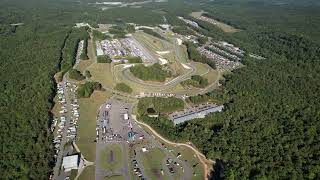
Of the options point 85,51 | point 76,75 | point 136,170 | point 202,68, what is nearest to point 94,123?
point 136,170

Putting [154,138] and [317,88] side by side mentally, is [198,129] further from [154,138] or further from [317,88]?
[317,88]

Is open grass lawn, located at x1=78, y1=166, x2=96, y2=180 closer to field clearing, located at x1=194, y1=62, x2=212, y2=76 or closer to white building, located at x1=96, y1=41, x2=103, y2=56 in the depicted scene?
field clearing, located at x1=194, y1=62, x2=212, y2=76

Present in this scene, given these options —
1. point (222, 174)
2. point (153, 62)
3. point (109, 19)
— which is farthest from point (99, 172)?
point (109, 19)

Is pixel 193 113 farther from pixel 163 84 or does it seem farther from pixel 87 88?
pixel 87 88

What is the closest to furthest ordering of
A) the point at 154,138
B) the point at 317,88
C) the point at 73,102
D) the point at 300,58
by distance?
the point at 154,138 < the point at 73,102 < the point at 317,88 < the point at 300,58

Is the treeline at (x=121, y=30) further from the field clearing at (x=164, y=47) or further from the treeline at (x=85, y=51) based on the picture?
the treeline at (x=85, y=51)
